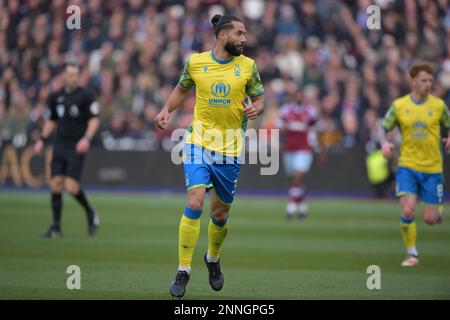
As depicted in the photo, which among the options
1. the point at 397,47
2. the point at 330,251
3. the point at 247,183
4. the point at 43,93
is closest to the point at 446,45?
the point at 397,47

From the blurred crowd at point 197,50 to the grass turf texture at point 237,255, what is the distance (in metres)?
4.92

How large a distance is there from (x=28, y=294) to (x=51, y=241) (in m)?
5.50

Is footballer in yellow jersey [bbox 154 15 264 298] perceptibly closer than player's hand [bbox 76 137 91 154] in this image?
Yes

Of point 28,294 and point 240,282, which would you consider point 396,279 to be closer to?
point 240,282

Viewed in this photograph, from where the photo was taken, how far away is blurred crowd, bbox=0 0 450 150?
27109 millimetres

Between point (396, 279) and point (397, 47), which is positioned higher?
point (397, 47)

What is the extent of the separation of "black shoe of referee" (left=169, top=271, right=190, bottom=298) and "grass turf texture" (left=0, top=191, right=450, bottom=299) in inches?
11.8

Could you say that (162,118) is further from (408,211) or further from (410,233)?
(410,233)

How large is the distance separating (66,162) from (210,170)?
21.9ft

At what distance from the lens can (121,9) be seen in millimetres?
30453

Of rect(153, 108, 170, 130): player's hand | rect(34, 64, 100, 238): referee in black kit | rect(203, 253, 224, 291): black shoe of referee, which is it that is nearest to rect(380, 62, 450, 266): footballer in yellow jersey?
rect(203, 253, 224, 291): black shoe of referee

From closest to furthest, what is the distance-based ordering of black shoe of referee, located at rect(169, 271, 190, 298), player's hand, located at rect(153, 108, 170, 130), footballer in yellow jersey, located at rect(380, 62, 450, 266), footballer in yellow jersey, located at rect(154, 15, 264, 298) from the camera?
1. black shoe of referee, located at rect(169, 271, 190, 298)
2. footballer in yellow jersey, located at rect(154, 15, 264, 298)
3. player's hand, located at rect(153, 108, 170, 130)
4. footballer in yellow jersey, located at rect(380, 62, 450, 266)

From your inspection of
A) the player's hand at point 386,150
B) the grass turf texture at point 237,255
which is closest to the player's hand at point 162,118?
the grass turf texture at point 237,255

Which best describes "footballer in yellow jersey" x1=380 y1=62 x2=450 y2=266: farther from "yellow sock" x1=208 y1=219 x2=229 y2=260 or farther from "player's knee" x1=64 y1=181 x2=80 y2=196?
"player's knee" x1=64 y1=181 x2=80 y2=196
